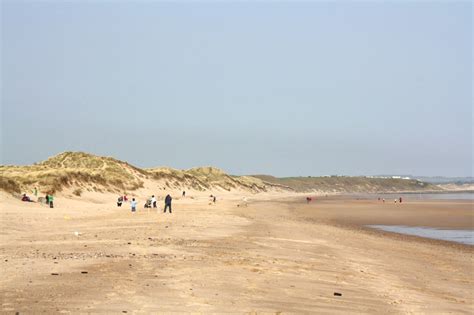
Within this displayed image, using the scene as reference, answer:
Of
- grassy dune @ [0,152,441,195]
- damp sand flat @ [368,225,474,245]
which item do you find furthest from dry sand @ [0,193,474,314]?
grassy dune @ [0,152,441,195]

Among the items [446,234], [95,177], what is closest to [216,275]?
[446,234]

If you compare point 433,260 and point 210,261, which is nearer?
point 210,261

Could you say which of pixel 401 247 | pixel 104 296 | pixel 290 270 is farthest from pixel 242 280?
pixel 401 247

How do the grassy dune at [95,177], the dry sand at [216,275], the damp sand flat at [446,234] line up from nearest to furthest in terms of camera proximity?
the dry sand at [216,275] < the damp sand flat at [446,234] < the grassy dune at [95,177]

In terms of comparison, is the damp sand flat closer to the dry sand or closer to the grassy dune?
the dry sand

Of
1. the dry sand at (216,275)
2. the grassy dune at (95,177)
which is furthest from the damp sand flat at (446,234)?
the grassy dune at (95,177)

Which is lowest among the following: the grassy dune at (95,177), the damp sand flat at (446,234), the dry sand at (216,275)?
the damp sand flat at (446,234)

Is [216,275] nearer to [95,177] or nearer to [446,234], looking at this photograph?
[446,234]

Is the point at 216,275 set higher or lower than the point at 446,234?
higher

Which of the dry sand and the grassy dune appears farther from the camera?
the grassy dune

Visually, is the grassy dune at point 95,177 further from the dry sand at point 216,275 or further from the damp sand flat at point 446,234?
the damp sand flat at point 446,234

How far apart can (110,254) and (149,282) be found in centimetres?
484

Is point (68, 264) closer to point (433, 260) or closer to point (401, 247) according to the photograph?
point (433, 260)

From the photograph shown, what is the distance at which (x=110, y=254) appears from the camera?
1580 centimetres
